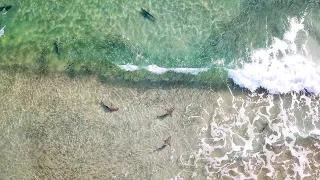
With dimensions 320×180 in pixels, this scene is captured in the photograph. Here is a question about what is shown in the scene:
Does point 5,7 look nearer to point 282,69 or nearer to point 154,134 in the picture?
point 154,134

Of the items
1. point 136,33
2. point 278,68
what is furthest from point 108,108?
point 278,68

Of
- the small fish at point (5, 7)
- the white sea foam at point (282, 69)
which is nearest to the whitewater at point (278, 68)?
the white sea foam at point (282, 69)

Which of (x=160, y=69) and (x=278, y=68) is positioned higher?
(x=278, y=68)

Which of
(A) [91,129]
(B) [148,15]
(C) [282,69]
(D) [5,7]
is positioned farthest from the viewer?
(D) [5,7]

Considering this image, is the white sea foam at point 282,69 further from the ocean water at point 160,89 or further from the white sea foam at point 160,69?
the white sea foam at point 160,69

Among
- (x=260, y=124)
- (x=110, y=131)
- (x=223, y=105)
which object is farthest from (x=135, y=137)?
(x=260, y=124)

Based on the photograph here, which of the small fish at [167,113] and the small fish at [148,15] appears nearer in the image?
the small fish at [167,113]

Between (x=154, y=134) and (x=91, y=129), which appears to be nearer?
(x=154, y=134)
